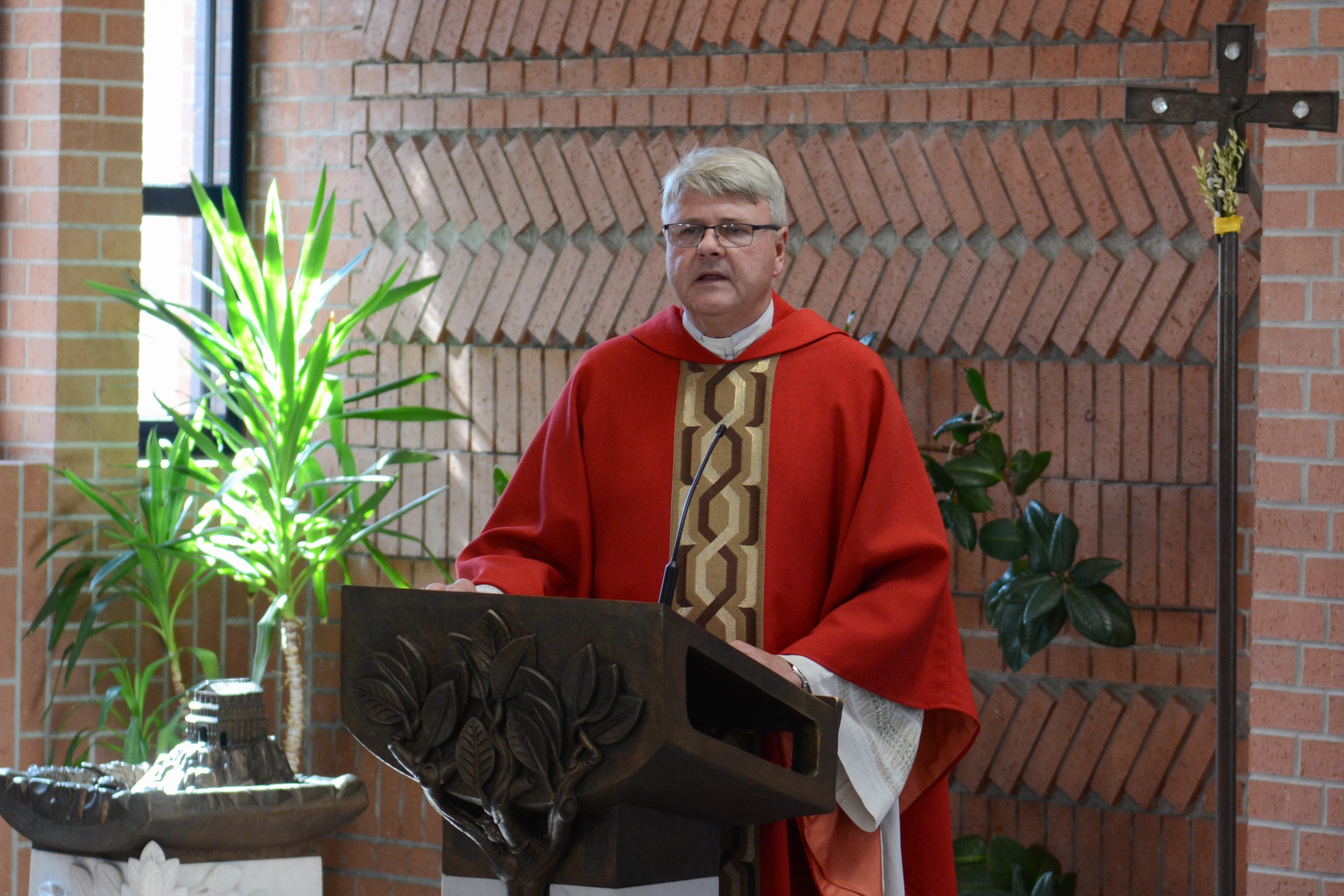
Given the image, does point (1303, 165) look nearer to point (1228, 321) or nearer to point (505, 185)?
point (1228, 321)

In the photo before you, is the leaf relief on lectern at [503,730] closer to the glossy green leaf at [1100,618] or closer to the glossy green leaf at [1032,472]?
the glossy green leaf at [1100,618]

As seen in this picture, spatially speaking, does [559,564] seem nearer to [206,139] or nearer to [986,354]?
[986,354]

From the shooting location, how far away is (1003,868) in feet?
11.9

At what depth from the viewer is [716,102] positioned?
164 inches

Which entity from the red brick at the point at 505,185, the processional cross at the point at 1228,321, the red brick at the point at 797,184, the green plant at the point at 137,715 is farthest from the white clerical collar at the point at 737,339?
the green plant at the point at 137,715

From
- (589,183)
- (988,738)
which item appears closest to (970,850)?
(988,738)

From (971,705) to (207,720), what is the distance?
1166 mm

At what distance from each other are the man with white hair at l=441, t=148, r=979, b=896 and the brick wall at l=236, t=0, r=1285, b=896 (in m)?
1.37

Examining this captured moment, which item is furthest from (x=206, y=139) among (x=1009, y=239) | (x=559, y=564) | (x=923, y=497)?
(x=923, y=497)

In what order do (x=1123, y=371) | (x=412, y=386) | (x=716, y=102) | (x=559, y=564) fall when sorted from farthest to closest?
(x=412, y=386) < (x=716, y=102) < (x=1123, y=371) < (x=559, y=564)

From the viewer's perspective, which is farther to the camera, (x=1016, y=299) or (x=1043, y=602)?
(x=1016, y=299)

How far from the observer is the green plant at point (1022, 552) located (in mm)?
3396

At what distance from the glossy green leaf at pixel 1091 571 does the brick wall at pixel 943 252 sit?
32 cm

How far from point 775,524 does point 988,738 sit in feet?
5.50
